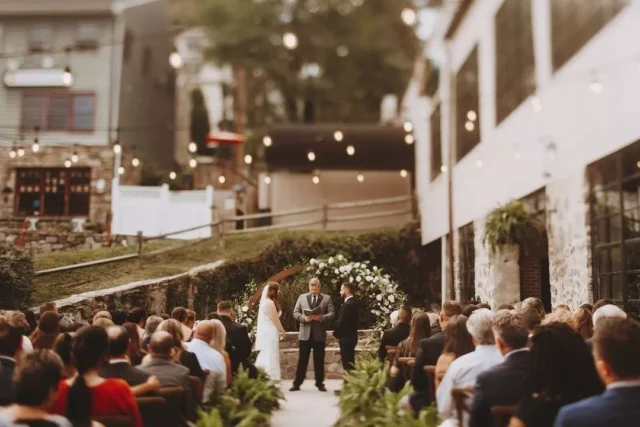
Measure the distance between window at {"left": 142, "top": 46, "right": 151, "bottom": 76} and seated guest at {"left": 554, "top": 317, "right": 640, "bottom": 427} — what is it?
2772 centimetres

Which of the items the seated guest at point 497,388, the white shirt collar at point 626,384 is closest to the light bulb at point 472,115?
the seated guest at point 497,388

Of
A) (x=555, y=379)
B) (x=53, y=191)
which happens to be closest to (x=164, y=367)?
(x=555, y=379)

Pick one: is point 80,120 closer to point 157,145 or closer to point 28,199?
point 28,199

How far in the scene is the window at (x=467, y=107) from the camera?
16.0 metres

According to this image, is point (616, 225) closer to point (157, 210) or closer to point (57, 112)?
point (157, 210)

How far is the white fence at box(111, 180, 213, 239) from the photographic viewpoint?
22938 millimetres

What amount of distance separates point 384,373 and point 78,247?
16368mm

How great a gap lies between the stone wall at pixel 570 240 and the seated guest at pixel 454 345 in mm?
5144

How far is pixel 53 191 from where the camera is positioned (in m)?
25.0

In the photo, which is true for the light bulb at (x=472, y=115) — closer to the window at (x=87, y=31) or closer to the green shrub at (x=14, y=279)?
the green shrub at (x=14, y=279)

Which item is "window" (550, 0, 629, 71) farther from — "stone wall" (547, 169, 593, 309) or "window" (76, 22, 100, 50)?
"window" (76, 22, 100, 50)

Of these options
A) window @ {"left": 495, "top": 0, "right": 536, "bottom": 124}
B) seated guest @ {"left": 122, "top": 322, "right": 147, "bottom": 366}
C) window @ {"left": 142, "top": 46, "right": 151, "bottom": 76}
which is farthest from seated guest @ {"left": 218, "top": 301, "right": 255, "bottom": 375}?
window @ {"left": 142, "top": 46, "right": 151, "bottom": 76}

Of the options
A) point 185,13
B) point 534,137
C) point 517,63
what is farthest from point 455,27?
point 185,13

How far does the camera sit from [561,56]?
435 inches
